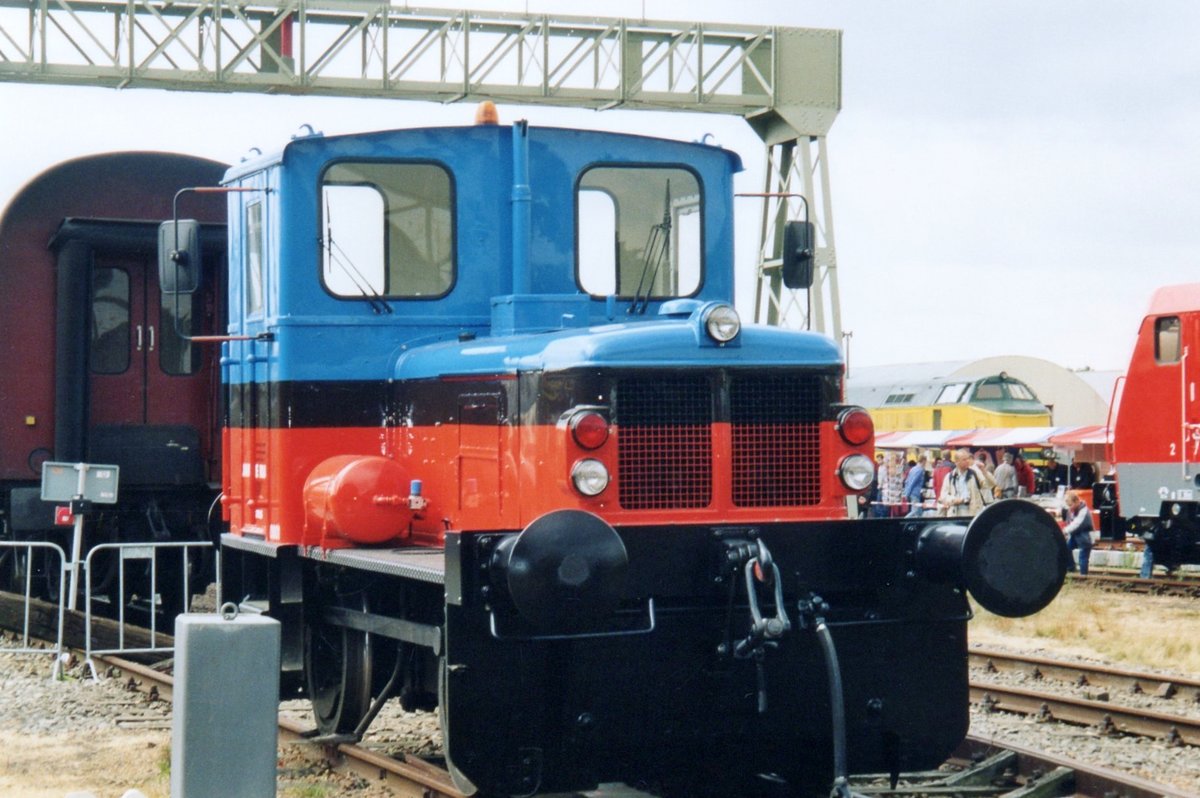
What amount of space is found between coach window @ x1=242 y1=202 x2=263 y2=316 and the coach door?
511 cm

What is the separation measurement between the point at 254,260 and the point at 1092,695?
626 cm

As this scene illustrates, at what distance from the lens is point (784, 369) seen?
7.30m

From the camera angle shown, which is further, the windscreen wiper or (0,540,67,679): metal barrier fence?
(0,540,67,679): metal barrier fence

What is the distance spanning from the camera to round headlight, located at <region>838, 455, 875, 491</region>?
7.41 m

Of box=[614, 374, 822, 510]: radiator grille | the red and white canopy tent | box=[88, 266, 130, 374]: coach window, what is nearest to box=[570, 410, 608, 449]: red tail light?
box=[614, 374, 822, 510]: radiator grille

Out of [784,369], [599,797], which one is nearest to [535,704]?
[599,797]

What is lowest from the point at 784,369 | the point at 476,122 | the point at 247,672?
the point at 247,672

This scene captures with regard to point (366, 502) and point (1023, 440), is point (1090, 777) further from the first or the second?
point (1023, 440)

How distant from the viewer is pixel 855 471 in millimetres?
7430

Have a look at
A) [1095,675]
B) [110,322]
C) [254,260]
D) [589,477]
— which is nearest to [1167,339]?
[1095,675]

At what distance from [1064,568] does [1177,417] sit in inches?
535

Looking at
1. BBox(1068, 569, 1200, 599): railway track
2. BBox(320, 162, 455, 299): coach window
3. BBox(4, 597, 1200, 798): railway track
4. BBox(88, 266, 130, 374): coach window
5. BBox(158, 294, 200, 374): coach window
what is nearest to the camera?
BBox(4, 597, 1200, 798): railway track

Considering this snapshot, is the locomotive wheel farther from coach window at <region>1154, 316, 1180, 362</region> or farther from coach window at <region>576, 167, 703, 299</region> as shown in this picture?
coach window at <region>1154, 316, 1180, 362</region>

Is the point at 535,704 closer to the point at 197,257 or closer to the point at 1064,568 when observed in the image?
the point at 1064,568
